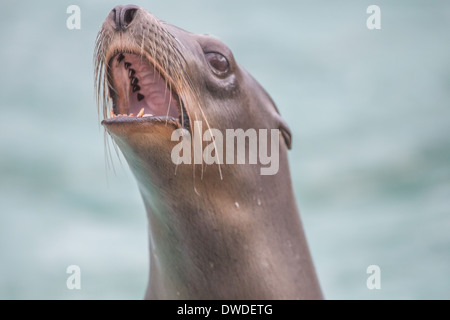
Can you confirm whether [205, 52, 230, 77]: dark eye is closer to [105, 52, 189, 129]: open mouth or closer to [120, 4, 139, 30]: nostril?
[105, 52, 189, 129]: open mouth

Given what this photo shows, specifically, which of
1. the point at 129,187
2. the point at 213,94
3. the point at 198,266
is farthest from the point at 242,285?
the point at 129,187

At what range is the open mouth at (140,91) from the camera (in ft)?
8.68

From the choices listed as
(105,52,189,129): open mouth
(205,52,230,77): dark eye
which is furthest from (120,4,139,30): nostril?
(205,52,230,77): dark eye

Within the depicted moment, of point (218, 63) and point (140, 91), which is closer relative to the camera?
point (140, 91)

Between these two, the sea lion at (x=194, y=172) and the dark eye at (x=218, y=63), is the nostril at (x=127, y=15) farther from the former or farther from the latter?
the dark eye at (x=218, y=63)

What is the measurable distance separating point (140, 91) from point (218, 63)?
33cm

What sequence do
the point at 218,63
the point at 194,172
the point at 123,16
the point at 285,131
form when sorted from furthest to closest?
the point at 285,131 → the point at 218,63 → the point at 194,172 → the point at 123,16

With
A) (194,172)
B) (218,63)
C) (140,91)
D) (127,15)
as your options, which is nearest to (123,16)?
(127,15)

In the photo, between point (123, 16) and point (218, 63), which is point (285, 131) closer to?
point (218, 63)

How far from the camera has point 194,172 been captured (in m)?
2.70

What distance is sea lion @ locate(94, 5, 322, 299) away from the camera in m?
2.59

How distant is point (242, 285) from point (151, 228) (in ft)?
1.42

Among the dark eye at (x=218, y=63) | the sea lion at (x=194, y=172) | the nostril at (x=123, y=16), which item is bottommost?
the sea lion at (x=194, y=172)

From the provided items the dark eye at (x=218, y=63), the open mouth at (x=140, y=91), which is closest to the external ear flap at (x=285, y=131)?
the dark eye at (x=218, y=63)
